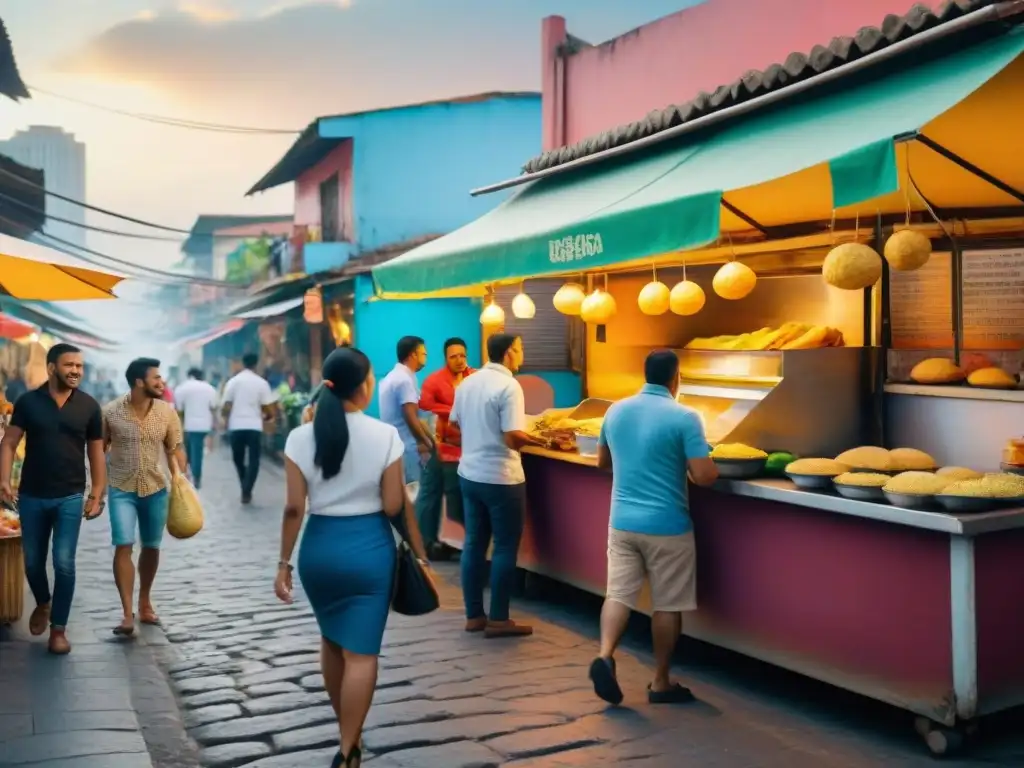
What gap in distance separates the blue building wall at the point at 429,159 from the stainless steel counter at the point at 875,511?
19090 mm

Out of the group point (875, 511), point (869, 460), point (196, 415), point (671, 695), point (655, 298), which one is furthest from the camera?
point (196, 415)

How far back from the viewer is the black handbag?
490 cm

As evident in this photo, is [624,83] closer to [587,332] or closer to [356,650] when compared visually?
[587,332]

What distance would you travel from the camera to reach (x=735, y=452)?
21.6 ft

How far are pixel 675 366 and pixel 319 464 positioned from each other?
2339 mm

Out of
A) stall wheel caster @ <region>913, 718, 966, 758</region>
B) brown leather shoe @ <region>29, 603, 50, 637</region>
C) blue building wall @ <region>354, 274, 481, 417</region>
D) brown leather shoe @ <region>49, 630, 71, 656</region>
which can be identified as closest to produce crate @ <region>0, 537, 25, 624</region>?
brown leather shoe @ <region>29, 603, 50, 637</region>

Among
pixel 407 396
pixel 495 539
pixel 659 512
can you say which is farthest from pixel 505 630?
pixel 407 396

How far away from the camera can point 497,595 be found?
759cm

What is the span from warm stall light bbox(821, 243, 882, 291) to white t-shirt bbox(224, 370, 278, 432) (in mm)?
11571

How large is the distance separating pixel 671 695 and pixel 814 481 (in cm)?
142

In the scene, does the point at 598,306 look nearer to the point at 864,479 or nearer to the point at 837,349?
the point at 837,349

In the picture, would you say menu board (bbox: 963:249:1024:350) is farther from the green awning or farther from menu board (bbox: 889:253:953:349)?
the green awning

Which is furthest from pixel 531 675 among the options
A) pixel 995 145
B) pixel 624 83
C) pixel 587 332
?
pixel 624 83

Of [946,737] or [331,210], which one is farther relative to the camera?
[331,210]
